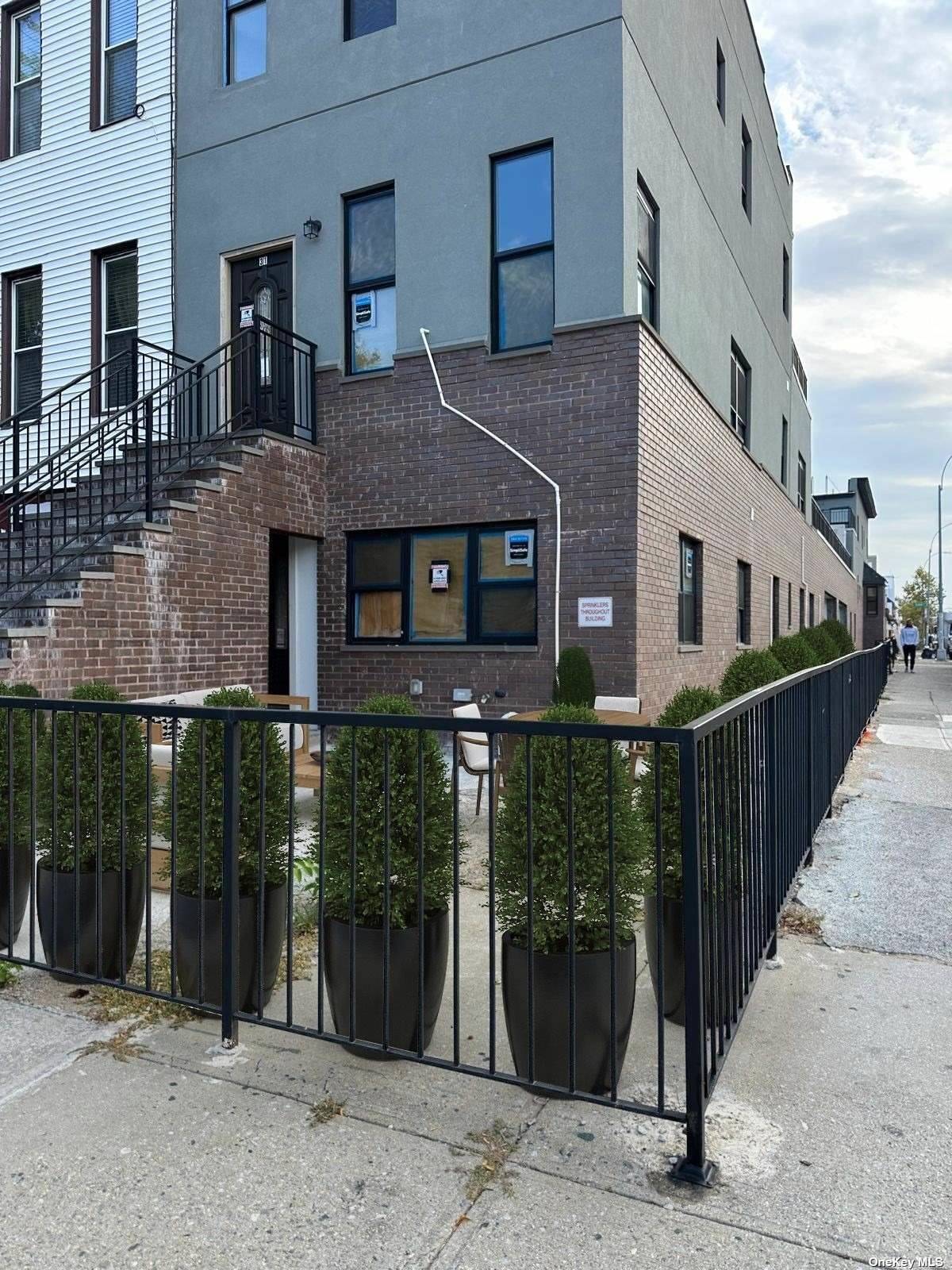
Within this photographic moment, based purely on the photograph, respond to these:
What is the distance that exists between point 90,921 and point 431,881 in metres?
1.55

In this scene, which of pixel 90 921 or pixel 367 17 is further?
pixel 367 17

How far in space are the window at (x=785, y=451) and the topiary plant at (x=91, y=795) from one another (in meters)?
18.0

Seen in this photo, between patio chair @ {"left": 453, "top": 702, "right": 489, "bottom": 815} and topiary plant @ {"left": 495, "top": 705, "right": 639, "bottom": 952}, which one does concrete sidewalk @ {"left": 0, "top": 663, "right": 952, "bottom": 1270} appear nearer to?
topiary plant @ {"left": 495, "top": 705, "right": 639, "bottom": 952}

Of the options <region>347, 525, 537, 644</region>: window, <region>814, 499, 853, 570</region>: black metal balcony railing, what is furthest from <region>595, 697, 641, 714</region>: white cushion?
<region>814, 499, 853, 570</region>: black metal balcony railing

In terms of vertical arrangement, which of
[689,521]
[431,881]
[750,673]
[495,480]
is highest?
[495,480]

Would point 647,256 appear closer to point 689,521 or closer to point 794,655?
point 689,521

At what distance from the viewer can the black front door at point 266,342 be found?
33.9 feet

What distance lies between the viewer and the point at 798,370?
23.9 metres

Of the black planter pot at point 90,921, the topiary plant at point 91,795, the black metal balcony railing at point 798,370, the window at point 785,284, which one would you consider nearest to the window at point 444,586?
the topiary plant at point 91,795

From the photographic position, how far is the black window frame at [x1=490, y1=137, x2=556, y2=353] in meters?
9.21

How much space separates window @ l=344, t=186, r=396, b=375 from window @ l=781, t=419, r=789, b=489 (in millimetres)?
11889

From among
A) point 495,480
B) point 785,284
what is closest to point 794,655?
point 495,480

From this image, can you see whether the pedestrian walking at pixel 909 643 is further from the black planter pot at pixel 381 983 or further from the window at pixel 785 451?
the black planter pot at pixel 381 983

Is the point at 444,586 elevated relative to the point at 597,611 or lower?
elevated
